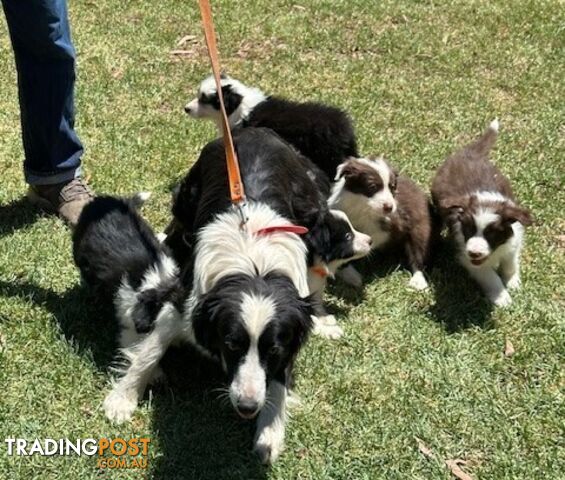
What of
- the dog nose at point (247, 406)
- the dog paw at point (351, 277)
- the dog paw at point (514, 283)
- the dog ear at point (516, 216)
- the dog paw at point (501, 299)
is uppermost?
the dog nose at point (247, 406)

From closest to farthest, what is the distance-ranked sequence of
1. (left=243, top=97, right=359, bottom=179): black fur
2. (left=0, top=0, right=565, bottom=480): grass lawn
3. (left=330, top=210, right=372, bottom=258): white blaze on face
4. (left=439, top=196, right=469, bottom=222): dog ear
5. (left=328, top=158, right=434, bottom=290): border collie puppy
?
(left=0, top=0, right=565, bottom=480): grass lawn
(left=330, top=210, right=372, bottom=258): white blaze on face
(left=439, top=196, right=469, bottom=222): dog ear
(left=328, top=158, right=434, bottom=290): border collie puppy
(left=243, top=97, right=359, bottom=179): black fur

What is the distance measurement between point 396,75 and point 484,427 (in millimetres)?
4133

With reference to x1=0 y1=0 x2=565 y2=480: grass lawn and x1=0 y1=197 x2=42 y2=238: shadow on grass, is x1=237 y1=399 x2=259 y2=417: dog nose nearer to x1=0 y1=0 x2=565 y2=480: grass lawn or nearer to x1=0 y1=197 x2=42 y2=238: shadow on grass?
x1=0 y1=0 x2=565 y2=480: grass lawn

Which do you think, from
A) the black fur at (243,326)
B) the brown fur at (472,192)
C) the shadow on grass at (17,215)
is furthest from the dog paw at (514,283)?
the shadow on grass at (17,215)

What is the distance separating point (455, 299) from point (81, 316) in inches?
90.4

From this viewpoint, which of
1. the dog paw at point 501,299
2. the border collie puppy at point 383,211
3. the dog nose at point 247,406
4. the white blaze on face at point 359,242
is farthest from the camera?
the border collie puppy at point 383,211

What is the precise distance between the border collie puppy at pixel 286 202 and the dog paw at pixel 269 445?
768 millimetres

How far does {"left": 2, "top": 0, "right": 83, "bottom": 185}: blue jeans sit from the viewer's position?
436 cm

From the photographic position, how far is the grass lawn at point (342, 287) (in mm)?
3727

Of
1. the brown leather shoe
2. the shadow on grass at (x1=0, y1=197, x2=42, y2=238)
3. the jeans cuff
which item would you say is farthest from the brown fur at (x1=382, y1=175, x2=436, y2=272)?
the shadow on grass at (x1=0, y1=197, x2=42, y2=238)

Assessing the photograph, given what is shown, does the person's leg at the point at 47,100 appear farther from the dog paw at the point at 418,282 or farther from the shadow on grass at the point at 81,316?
the dog paw at the point at 418,282

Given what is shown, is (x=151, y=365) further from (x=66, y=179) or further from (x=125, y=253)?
(x=66, y=179)

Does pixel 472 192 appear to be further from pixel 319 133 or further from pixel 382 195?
pixel 319 133

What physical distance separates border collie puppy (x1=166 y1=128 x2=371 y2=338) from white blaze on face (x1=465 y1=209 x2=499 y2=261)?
2.04ft
